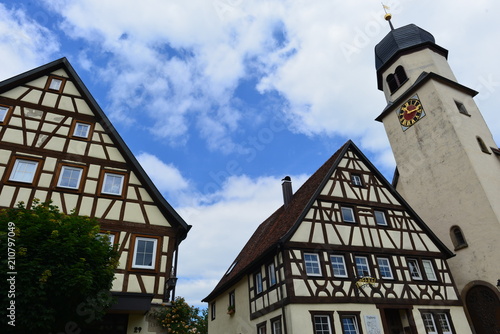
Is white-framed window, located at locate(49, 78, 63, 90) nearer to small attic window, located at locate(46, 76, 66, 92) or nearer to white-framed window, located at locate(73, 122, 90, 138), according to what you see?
small attic window, located at locate(46, 76, 66, 92)

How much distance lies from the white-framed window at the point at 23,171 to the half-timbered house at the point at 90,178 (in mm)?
31

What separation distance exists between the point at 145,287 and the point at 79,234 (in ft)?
13.7

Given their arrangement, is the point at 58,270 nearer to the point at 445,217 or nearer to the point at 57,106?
the point at 57,106

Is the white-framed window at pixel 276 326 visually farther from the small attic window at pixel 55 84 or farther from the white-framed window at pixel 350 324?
the small attic window at pixel 55 84

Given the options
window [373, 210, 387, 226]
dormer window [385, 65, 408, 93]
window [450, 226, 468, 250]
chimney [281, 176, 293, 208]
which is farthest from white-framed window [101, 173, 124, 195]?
dormer window [385, 65, 408, 93]

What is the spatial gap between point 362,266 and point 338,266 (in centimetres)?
141

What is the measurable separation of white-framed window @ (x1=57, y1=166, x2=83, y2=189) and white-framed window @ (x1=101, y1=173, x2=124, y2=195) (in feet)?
3.15

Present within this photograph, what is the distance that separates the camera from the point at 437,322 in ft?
55.1

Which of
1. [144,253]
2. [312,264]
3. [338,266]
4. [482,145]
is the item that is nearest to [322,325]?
[312,264]

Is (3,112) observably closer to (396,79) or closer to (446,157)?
(446,157)

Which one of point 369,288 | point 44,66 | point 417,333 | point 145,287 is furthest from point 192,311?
point 44,66

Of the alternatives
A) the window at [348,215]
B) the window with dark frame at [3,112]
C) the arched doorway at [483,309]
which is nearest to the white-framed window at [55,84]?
the window with dark frame at [3,112]

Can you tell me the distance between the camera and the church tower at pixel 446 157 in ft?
66.2

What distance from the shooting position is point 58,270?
8719 mm
